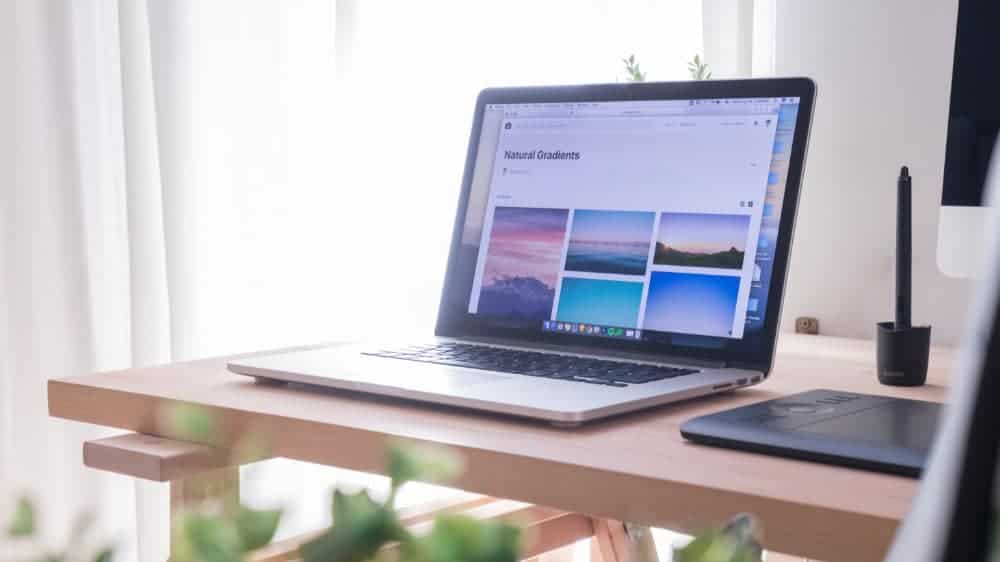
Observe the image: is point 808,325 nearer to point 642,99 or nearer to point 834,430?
point 642,99

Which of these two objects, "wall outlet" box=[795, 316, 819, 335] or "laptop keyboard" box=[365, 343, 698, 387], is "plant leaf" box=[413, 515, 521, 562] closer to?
"laptop keyboard" box=[365, 343, 698, 387]

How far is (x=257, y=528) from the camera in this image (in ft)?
0.64

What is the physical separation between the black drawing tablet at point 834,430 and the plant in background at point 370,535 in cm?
56

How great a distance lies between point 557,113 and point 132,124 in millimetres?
724

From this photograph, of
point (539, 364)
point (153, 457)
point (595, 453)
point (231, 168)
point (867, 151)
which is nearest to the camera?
point (595, 453)

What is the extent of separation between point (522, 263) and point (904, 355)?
0.38 meters

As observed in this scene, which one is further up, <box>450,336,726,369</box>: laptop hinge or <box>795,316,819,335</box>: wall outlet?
<box>450,336,726,369</box>: laptop hinge

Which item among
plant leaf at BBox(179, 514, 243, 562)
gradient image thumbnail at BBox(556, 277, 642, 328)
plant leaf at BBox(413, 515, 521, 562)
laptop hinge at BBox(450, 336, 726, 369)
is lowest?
laptop hinge at BBox(450, 336, 726, 369)

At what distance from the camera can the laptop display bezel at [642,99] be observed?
3.49 feet

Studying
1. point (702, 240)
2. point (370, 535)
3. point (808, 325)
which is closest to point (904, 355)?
point (702, 240)

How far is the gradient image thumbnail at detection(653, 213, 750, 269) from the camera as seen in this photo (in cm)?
110

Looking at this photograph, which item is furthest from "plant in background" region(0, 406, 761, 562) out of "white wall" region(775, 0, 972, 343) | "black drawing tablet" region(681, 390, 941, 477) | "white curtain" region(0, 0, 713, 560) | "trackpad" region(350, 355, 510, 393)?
"white wall" region(775, 0, 972, 343)

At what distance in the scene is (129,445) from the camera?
0.98 metres

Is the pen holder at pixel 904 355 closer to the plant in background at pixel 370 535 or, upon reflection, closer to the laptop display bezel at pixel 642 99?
the laptop display bezel at pixel 642 99
